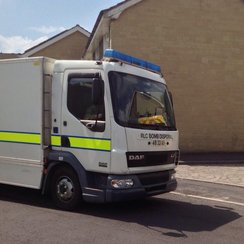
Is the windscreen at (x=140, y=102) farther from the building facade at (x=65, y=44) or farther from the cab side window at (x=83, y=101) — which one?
the building facade at (x=65, y=44)

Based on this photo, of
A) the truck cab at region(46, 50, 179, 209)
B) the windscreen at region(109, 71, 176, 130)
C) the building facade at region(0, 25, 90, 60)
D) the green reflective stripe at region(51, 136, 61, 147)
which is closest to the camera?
the truck cab at region(46, 50, 179, 209)

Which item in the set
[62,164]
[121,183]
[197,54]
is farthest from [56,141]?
[197,54]

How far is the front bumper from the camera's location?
25.7 ft

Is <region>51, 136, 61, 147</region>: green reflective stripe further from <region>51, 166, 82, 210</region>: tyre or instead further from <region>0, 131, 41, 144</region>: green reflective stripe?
<region>51, 166, 82, 210</region>: tyre

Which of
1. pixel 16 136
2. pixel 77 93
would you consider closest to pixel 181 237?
pixel 77 93

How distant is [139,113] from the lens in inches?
328

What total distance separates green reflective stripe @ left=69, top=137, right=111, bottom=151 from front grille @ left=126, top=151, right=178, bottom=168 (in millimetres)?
373

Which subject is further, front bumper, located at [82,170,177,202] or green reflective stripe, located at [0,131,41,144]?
green reflective stripe, located at [0,131,41,144]

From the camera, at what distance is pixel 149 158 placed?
329 inches

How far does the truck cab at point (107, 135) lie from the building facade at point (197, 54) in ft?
32.4

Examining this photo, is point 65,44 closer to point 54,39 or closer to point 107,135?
point 54,39

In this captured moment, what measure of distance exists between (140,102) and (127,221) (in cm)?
205

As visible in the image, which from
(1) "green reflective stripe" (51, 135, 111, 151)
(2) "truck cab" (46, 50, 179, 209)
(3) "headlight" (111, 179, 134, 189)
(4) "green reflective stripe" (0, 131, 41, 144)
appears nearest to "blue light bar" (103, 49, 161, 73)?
(2) "truck cab" (46, 50, 179, 209)

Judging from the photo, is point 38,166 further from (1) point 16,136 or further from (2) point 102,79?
(2) point 102,79
